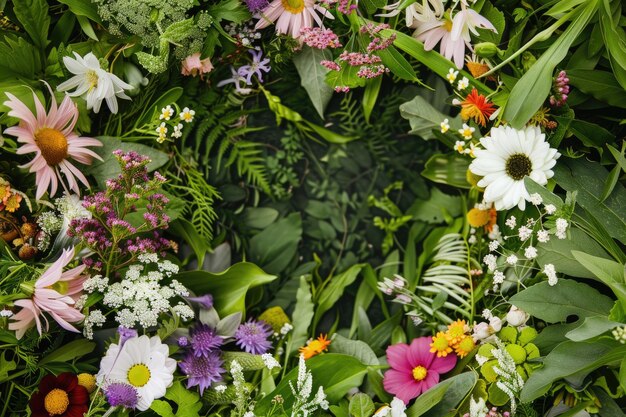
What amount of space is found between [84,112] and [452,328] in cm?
82

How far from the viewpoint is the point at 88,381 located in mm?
1217

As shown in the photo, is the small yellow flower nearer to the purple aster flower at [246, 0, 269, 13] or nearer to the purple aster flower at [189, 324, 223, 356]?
the purple aster flower at [189, 324, 223, 356]

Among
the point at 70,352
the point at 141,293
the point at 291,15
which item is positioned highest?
the point at 291,15

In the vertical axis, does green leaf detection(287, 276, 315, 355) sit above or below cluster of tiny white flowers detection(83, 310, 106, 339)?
below

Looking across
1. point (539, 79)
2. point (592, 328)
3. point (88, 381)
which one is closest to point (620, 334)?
point (592, 328)

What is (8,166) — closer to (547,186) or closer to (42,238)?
(42,238)

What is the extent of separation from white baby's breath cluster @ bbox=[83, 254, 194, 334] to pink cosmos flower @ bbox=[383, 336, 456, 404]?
405mm

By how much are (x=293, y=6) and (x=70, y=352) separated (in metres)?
0.79

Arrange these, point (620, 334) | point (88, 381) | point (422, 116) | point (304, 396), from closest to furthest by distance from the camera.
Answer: point (620, 334)
point (304, 396)
point (88, 381)
point (422, 116)

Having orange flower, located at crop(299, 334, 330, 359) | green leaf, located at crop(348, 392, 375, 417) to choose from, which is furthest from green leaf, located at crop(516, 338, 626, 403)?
orange flower, located at crop(299, 334, 330, 359)

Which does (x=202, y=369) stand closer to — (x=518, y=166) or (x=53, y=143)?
(x=53, y=143)

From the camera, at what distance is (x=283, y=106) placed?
54.4 inches

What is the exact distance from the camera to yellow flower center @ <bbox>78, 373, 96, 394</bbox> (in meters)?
1.21

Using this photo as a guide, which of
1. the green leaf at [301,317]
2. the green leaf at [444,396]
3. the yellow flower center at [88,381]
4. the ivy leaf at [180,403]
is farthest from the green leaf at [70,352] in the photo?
the green leaf at [444,396]
